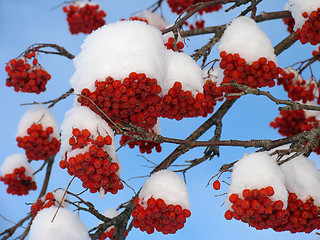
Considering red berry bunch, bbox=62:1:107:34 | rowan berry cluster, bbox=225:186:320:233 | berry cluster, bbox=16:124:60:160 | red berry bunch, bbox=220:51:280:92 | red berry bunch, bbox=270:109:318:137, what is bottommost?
rowan berry cluster, bbox=225:186:320:233

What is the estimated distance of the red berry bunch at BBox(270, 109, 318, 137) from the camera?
16.6 ft

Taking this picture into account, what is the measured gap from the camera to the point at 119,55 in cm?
247

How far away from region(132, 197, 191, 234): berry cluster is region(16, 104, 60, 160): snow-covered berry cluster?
1971mm

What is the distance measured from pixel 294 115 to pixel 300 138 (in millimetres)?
2245

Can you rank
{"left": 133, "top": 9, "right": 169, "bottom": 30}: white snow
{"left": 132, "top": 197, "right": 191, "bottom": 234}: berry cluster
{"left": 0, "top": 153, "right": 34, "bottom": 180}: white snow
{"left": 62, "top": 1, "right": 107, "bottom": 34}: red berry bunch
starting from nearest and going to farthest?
1. {"left": 132, "top": 197, "right": 191, "bottom": 234}: berry cluster
2. {"left": 0, "top": 153, "right": 34, "bottom": 180}: white snow
3. {"left": 133, "top": 9, "right": 169, "bottom": 30}: white snow
4. {"left": 62, "top": 1, "right": 107, "bottom": 34}: red berry bunch

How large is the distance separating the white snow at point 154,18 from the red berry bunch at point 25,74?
1.77 metres

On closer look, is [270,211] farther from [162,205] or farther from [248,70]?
[248,70]

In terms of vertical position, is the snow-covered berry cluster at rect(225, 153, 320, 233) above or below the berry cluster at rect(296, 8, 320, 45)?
below

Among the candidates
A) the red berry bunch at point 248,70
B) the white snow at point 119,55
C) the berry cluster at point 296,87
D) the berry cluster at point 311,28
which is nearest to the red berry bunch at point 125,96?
the white snow at point 119,55

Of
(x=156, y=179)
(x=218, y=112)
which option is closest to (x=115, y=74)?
(x=156, y=179)

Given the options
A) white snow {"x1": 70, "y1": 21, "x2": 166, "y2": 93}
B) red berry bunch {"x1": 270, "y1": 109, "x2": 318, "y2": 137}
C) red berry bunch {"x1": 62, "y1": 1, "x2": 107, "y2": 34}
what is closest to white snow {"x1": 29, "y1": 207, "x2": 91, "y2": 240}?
white snow {"x1": 70, "y1": 21, "x2": 166, "y2": 93}

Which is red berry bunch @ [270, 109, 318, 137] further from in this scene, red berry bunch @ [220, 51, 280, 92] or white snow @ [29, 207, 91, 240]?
white snow @ [29, 207, 91, 240]

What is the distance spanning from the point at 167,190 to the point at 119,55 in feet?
3.10

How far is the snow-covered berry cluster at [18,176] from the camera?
4.78m
